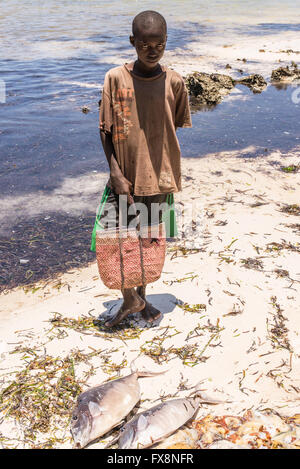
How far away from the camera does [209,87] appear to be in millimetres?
11109

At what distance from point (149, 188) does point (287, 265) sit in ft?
6.86

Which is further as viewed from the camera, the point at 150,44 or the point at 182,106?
the point at 182,106

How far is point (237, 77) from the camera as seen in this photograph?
13133 millimetres

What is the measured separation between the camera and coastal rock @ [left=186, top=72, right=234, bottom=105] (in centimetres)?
1091

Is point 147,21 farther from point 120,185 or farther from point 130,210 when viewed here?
point 130,210

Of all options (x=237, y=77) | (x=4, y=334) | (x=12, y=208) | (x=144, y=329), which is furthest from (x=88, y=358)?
(x=237, y=77)

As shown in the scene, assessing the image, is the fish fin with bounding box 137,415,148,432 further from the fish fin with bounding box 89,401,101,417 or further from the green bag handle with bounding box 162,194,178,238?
the green bag handle with bounding box 162,194,178,238

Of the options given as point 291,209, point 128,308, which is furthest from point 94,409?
point 291,209

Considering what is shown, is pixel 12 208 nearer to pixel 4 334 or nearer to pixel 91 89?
pixel 4 334

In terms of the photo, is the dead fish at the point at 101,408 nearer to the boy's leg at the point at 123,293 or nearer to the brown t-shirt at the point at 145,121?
the boy's leg at the point at 123,293

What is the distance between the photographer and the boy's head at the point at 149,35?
109 inches

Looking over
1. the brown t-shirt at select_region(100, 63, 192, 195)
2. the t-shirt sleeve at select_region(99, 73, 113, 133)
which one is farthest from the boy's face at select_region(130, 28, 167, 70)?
the t-shirt sleeve at select_region(99, 73, 113, 133)

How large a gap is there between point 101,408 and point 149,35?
2.50 meters
